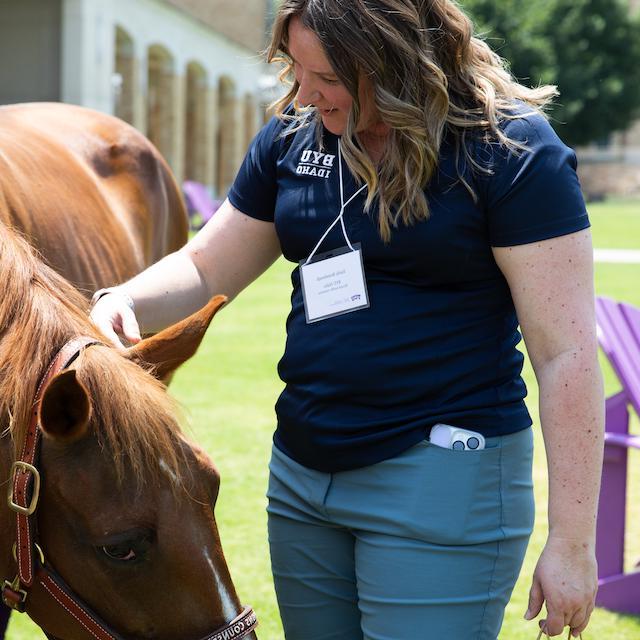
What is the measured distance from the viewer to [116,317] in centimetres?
232

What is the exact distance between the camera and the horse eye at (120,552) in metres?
1.86

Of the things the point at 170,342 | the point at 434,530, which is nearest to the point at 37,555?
the point at 170,342

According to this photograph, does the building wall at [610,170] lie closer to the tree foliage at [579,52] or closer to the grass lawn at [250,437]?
the tree foliage at [579,52]

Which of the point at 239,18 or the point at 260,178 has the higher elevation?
the point at 260,178

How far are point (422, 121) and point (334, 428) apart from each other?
0.68 metres

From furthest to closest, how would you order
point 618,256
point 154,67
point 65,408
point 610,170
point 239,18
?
point 610,170 → point 239,18 → point 154,67 → point 618,256 → point 65,408

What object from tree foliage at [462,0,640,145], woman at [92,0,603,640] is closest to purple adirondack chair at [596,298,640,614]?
woman at [92,0,603,640]

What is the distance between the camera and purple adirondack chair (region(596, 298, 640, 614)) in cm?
417

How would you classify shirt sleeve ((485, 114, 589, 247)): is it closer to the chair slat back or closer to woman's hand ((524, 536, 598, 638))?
woman's hand ((524, 536, 598, 638))

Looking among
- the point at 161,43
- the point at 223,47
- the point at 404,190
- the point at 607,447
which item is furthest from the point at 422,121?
the point at 223,47

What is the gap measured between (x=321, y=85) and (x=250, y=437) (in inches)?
189

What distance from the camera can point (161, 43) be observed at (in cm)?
2638

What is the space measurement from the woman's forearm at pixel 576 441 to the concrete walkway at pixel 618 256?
48.5ft

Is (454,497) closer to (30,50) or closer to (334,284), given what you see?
(334,284)
